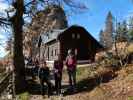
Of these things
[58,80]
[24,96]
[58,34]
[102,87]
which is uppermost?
[58,34]

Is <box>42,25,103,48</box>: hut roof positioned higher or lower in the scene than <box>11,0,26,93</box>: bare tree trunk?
higher

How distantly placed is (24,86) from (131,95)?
30.9ft

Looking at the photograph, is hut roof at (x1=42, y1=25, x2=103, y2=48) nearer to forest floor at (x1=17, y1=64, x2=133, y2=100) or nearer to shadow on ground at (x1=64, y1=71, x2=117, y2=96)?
forest floor at (x1=17, y1=64, x2=133, y2=100)

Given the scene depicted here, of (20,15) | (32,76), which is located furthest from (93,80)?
(32,76)

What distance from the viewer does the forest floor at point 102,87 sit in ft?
61.7

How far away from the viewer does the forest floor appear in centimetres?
1880

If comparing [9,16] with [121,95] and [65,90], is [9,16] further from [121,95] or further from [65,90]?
[121,95]

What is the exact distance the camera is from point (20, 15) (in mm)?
25969

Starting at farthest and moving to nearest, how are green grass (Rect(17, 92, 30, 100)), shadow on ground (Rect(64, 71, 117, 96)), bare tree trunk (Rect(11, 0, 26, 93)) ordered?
bare tree trunk (Rect(11, 0, 26, 93)) < green grass (Rect(17, 92, 30, 100)) < shadow on ground (Rect(64, 71, 117, 96))

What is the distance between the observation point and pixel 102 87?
20.5 metres

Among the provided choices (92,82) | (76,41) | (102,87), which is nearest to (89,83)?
(92,82)

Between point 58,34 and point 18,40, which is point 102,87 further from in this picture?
point 58,34

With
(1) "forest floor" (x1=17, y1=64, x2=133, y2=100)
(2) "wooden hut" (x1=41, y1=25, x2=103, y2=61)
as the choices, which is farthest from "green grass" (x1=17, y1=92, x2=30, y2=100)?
(2) "wooden hut" (x1=41, y1=25, x2=103, y2=61)

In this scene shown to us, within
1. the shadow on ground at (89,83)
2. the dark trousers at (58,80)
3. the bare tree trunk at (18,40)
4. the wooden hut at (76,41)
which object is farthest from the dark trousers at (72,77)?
the wooden hut at (76,41)
